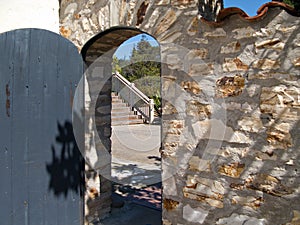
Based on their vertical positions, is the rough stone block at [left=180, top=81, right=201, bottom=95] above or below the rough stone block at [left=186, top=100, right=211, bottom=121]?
above

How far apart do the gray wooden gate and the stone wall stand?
820mm

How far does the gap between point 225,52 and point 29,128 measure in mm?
1652

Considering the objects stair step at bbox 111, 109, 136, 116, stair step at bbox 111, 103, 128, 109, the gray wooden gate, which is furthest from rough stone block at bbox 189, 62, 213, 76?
stair step at bbox 111, 103, 128, 109

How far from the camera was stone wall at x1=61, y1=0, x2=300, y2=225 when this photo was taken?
6.96ft

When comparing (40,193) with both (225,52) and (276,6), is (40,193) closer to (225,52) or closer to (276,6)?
(225,52)

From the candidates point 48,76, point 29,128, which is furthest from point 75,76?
point 29,128

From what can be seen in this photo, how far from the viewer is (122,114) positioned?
12.9m

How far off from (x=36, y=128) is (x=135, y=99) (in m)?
11.4


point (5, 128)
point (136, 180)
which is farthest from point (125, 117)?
point (5, 128)

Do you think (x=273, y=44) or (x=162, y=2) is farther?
(x=162, y=2)

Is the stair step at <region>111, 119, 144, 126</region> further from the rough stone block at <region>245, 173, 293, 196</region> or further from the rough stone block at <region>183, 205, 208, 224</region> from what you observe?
the rough stone block at <region>245, 173, 293, 196</region>

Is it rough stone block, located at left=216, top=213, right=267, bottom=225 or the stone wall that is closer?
the stone wall

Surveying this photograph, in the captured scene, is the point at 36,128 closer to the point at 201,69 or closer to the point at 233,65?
the point at 201,69

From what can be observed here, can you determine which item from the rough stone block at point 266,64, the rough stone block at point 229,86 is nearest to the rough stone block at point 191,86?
the rough stone block at point 229,86
